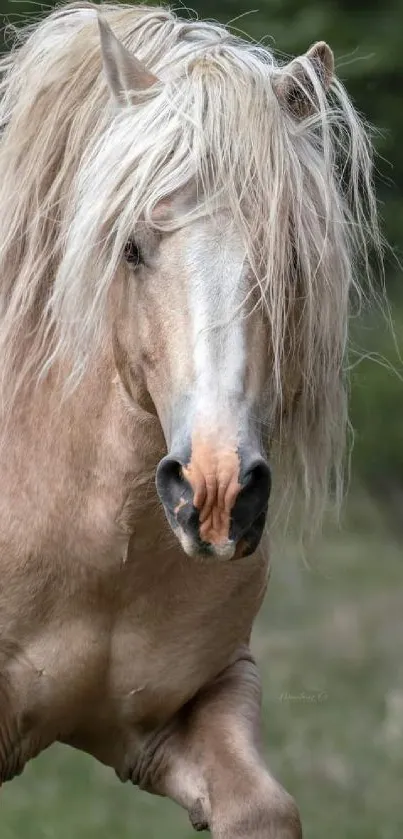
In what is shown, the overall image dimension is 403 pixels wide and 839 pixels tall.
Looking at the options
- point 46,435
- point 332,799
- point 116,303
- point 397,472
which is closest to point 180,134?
point 116,303

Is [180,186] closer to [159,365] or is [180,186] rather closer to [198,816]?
[159,365]

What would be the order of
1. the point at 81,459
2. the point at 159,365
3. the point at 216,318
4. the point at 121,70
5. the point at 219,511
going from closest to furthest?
the point at 219,511 < the point at 216,318 < the point at 159,365 < the point at 121,70 < the point at 81,459

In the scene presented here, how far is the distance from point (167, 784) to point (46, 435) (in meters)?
0.90

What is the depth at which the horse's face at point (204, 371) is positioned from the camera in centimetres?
311

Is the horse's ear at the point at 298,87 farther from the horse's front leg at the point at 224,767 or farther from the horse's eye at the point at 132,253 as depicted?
the horse's front leg at the point at 224,767

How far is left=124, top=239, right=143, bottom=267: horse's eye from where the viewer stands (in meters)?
3.48

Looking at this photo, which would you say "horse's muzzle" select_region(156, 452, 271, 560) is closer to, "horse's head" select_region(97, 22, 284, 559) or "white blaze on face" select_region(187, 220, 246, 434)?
"horse's head" select_region(97, 22, 284, 559)

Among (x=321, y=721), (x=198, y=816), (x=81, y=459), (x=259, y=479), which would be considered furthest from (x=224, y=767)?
(x=321, y=721)

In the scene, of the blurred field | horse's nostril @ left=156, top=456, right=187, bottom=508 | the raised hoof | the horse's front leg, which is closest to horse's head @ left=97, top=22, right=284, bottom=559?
horse's nostril @ left=156, top=456, right=187, bottom=508

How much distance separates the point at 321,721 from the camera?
684 centimetres

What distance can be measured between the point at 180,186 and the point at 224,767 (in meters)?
1.35

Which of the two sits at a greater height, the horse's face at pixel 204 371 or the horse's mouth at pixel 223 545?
the horse's face at pixel 204 371

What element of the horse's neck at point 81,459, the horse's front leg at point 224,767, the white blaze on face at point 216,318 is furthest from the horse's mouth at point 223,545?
the horse's front leg at point 224,767

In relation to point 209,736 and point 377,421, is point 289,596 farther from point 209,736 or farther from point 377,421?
point 209,736
